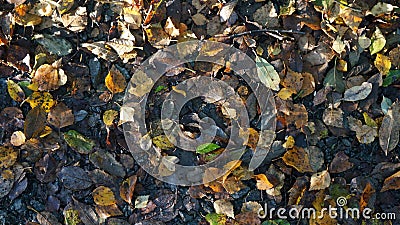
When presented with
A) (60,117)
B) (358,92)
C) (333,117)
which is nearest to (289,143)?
(333,117)

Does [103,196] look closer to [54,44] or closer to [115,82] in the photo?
[115,82]

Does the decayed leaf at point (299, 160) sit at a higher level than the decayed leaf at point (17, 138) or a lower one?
lower

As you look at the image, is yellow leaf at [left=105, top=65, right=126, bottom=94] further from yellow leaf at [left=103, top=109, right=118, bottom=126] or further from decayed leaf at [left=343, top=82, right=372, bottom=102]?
decayed leaf at [left=343, top=82, right=372, bottom=102]

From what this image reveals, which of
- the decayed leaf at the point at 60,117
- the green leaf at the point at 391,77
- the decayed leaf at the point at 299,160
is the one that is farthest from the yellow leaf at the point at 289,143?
the decayed leaf at the point at 60,117

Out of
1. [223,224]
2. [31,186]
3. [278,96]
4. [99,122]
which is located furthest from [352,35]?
[31,186]

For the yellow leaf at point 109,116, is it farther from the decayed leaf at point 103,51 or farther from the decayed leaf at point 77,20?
the decayed leaf at point 77,20

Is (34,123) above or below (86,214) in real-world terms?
above
